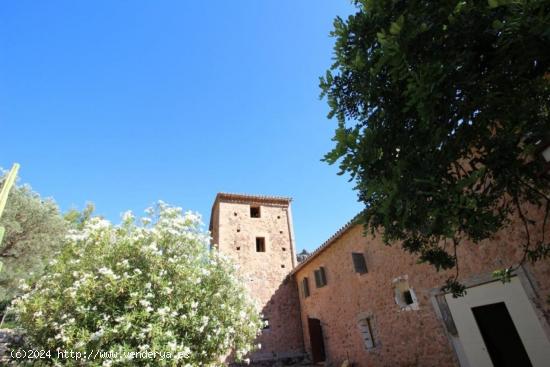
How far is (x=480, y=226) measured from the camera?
9.37 feet

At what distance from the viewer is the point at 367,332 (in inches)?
395

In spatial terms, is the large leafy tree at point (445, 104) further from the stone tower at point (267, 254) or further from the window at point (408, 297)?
the stone tower at point (267, 254)

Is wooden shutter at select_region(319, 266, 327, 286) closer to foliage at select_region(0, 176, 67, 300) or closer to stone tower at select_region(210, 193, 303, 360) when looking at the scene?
stone tower at select_region(210, 193, 303, 360)

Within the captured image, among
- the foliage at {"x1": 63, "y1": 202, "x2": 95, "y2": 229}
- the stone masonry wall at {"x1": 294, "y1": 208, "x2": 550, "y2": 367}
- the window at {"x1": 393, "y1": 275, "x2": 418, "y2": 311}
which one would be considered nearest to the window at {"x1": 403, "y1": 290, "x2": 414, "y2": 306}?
the window at {"x1": 393, "y1": 275, "x2": 418, "y2": 311}

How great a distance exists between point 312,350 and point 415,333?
661cm

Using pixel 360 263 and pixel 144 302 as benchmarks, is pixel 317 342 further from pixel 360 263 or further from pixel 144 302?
pixel 144 302

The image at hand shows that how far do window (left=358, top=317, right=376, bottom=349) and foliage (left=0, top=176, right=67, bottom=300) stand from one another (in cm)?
1331

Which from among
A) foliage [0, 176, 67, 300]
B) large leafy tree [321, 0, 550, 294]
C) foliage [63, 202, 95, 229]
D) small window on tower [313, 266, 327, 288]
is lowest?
large leafy tree [321, 0, 550, 294]

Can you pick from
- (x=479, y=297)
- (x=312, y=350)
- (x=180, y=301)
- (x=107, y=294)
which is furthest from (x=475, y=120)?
(x=312, y=350)

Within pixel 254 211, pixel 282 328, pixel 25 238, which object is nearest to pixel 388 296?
pixel 282 328

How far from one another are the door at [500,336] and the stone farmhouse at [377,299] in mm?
20

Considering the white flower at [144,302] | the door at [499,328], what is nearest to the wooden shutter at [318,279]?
the door at [499,328]

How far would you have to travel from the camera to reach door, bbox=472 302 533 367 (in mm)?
5535

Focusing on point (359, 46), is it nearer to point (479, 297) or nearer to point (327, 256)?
point (479, 297)
